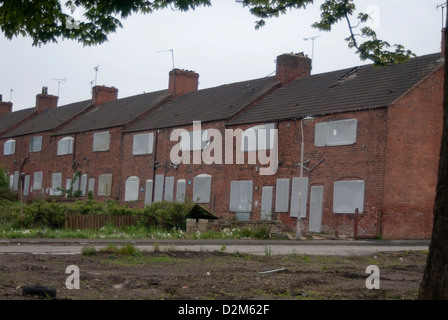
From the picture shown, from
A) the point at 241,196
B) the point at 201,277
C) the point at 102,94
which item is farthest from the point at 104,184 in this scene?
the point at 201,277

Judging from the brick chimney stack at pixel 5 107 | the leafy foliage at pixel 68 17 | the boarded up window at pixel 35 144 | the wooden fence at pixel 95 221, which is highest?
the brick chimney stack at pixel 5 107

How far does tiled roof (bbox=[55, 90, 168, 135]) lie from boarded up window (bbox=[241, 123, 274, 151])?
42.0 ft

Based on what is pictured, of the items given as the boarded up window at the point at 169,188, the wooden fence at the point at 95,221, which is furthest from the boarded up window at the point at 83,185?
the wooden fence at the point at 95,221

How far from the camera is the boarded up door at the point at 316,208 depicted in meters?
31.1

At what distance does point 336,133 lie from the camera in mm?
31125

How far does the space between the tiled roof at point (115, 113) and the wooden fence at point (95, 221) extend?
17294 millimetres

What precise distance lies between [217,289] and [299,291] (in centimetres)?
117

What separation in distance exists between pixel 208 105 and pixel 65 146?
51.4 ft

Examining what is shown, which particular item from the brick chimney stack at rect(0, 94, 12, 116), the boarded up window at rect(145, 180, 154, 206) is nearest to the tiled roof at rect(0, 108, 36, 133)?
the brick chimney stack at rect(0, 94, 12, 116)

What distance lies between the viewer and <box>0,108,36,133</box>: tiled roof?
212ft

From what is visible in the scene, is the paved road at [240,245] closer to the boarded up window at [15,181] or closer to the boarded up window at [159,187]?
the boarded up window at [159,187]

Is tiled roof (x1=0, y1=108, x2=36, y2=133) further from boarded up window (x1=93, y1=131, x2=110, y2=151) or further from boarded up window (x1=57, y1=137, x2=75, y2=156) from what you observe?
boarded up window (x1=93, y1=131, x2=110, y2=151)

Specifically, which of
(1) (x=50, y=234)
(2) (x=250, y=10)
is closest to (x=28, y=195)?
(1) (x=50, y=234)

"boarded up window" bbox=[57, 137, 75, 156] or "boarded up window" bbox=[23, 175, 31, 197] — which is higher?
"boarded up window" bbox=[57, 137, 75, 156]
